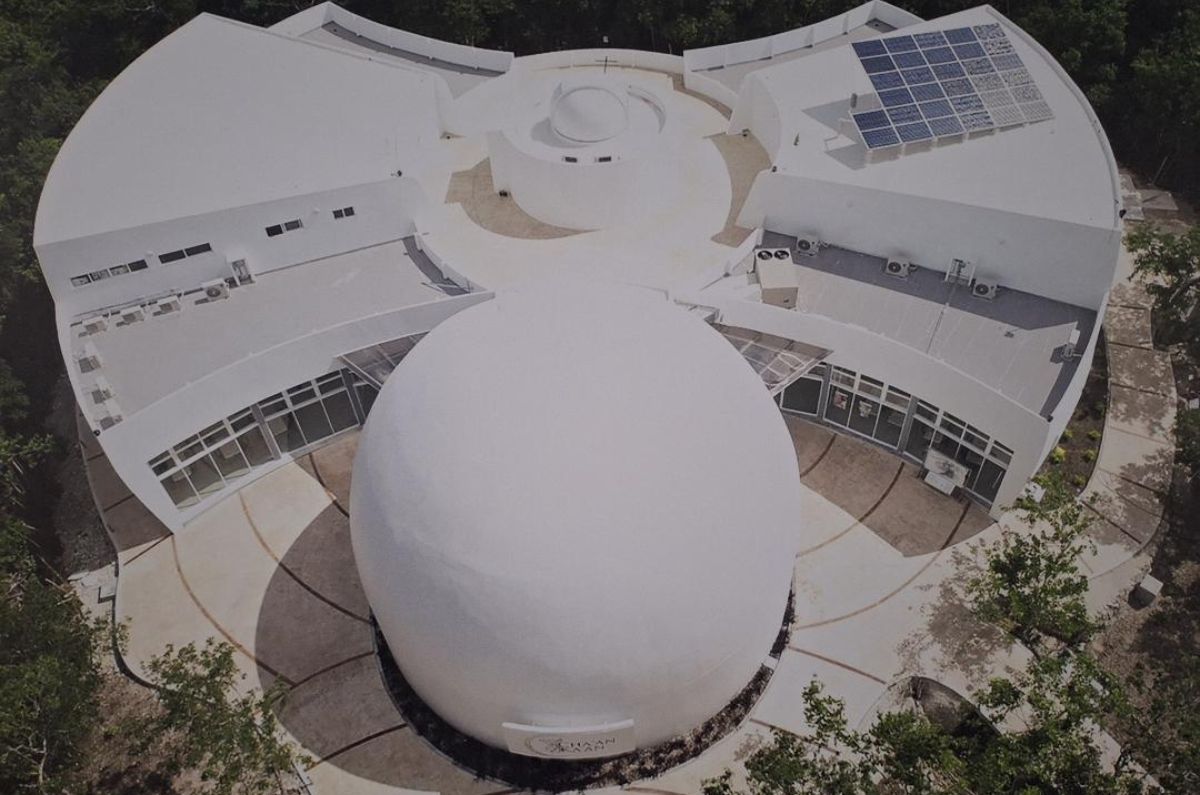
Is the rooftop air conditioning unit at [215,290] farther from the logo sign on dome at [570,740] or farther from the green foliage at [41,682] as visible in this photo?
the logo sign on dome at [570,740]

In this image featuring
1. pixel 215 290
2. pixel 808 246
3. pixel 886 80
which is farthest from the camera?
pixel 886 80

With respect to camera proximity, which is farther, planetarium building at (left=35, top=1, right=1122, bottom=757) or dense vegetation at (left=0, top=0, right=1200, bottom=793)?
dense vegetation at (left=0, top=0, right=1200, bottom=793)

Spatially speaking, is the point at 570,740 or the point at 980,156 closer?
the point at 570,740

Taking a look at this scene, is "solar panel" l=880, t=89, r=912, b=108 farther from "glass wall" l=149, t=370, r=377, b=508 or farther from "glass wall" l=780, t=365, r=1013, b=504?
"glass wall" l=149, t=370, r=377, b=508

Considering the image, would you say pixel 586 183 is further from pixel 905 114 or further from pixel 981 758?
pixel 981 758

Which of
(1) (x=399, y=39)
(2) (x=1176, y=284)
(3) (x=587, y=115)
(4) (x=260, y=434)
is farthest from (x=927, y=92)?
(4) (x=260, y=434)

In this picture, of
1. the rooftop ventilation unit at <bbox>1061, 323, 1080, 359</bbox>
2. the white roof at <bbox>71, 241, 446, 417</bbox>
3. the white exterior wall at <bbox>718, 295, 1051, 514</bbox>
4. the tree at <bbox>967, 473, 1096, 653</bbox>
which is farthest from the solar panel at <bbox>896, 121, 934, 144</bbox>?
the white roof at <bbox>71, 241, 446, 417</bbox>
